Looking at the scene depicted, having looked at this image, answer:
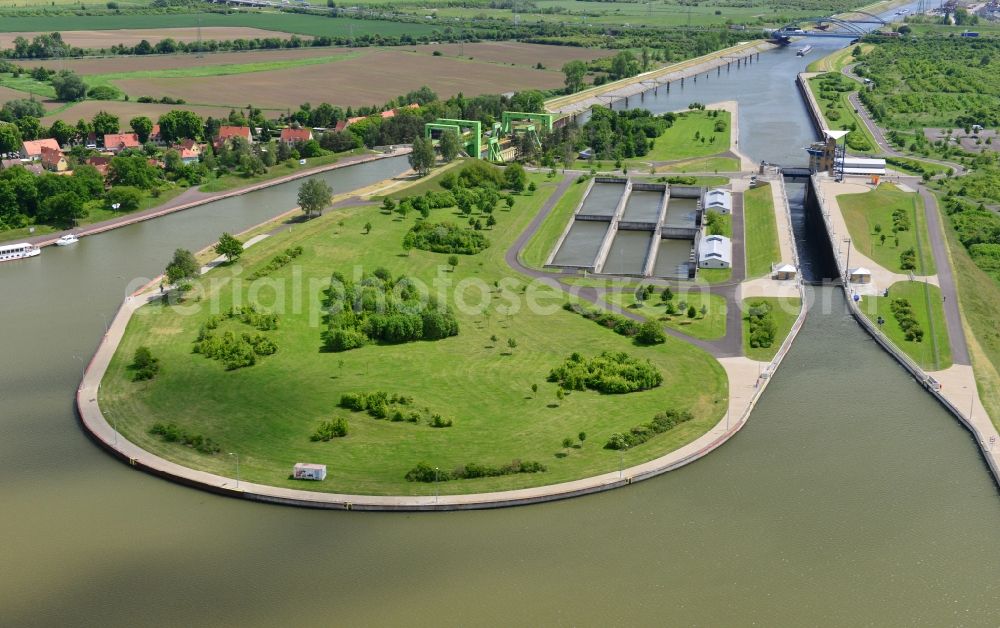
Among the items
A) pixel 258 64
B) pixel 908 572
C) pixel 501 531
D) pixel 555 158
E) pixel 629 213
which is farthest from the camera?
pixel 258 64

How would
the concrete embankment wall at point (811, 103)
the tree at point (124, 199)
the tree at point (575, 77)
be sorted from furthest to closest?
1. the tree at point (575, 77)
2. the concrete embankment wall at point (811, 103)
3. the tree at point (124, 199)

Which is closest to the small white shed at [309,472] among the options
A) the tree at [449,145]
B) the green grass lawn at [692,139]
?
the tree at [449,145]

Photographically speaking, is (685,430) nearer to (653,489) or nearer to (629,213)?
(653,489)

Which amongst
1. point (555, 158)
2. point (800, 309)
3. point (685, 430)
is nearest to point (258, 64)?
Result: point (555, 158)

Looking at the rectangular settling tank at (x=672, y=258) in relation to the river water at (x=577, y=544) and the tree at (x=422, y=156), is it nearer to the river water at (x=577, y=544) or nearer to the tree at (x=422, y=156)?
the river water at (x=577, y=544)

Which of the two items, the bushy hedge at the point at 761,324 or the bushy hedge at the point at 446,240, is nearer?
the bushy hedge at the point at 761,324

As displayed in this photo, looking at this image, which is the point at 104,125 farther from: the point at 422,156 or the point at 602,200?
the point at 602,200
